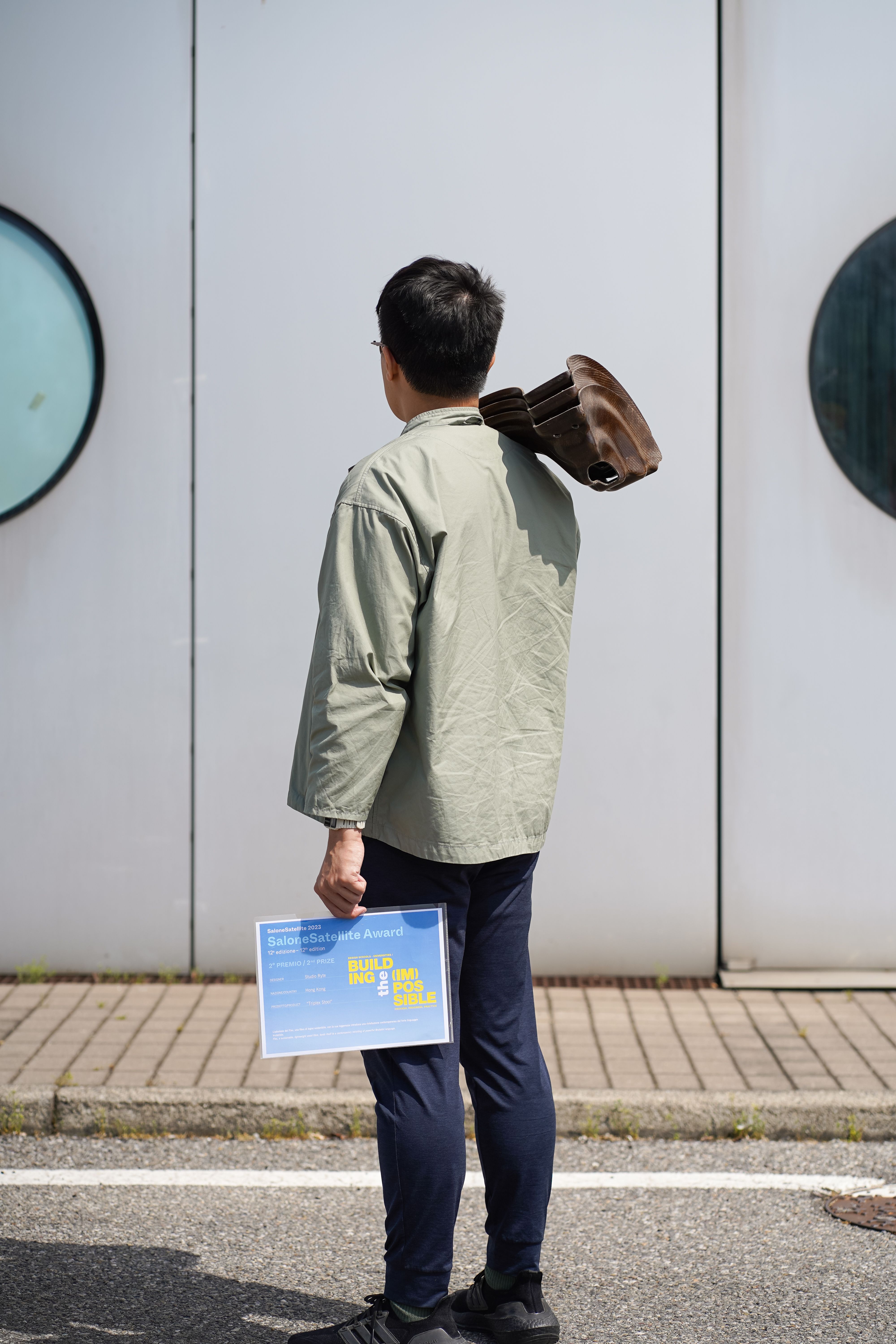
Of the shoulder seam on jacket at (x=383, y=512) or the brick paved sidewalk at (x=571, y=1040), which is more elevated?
the shoulder seam on jacket at (x=383, y=512)

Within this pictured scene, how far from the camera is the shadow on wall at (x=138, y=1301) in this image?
2592mm

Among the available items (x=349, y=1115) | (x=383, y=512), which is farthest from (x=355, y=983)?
(x=349, y=1115)

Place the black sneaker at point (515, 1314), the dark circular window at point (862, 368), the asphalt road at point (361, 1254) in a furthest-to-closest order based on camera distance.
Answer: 1. the dark circular window at point (862, 368)
2. the asphalt road at point (361, 1254)
3. the black sneaker at point (515, 1314)

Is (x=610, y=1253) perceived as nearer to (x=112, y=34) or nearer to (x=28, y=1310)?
(x=28, y=1310)

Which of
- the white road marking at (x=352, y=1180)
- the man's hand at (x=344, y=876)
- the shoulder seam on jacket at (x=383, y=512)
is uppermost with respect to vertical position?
the shoulder seam on jacket at (x=383, y=512)

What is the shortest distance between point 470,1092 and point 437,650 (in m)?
0.90

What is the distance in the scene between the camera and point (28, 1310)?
2.65 metres

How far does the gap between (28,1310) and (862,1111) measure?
2.25m

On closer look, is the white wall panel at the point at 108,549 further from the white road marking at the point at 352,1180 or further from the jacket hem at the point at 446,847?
the jacket hem at the point at 446,847

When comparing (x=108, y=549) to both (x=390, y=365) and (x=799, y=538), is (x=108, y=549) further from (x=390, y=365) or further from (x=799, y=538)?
(x=390, y=365)

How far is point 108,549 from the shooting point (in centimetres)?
498

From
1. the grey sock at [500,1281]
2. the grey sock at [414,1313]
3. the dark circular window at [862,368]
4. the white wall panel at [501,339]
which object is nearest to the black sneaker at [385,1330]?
the grey sock at [414,1313]

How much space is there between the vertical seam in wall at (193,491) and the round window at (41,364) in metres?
0.37

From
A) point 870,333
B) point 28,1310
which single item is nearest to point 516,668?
point 28,1310
